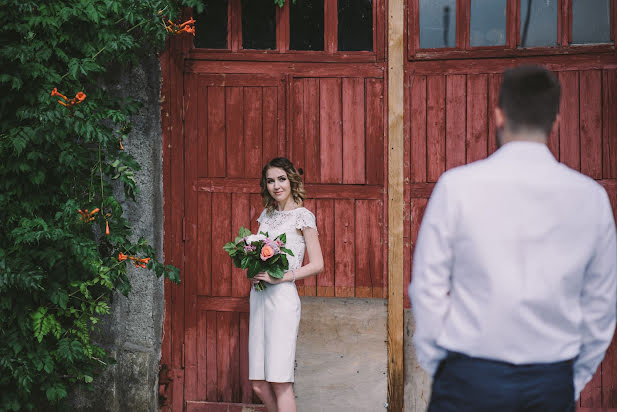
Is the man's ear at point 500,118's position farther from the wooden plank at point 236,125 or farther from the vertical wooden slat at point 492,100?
the wooden plank at point 236,125

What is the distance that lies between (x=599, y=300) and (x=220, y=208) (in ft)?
11.2

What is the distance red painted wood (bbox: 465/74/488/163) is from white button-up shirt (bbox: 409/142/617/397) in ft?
9.38

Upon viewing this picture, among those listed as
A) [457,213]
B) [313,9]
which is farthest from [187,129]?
[457,213]

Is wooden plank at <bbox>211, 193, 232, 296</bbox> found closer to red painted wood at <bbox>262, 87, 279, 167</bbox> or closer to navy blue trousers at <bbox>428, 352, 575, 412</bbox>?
red painted wood at <bbox>262, 87, 279, 167</bbox>

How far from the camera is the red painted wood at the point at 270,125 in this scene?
4.77 metres

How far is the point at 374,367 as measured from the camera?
467cm

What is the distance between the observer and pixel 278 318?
384 centimetres

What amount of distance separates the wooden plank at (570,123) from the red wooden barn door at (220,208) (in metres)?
2.15

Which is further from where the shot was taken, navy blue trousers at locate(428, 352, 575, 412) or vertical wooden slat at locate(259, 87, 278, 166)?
vertical wooden slat at locate(259, 87, 278, 166)

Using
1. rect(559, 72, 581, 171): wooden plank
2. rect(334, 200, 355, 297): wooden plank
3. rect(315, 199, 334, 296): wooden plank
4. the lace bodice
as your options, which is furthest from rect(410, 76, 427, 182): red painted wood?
the lace bodice

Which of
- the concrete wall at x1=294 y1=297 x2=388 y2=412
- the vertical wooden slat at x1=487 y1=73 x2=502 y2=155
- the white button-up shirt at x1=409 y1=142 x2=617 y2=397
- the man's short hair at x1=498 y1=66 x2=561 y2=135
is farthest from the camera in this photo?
the concrete wall at x1=294 y1=297 x2=388 y2=412

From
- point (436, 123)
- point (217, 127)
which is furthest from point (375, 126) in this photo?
point (217, 127)

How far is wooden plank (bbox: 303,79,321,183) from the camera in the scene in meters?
4.74

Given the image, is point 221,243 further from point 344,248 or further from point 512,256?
point 512,256
